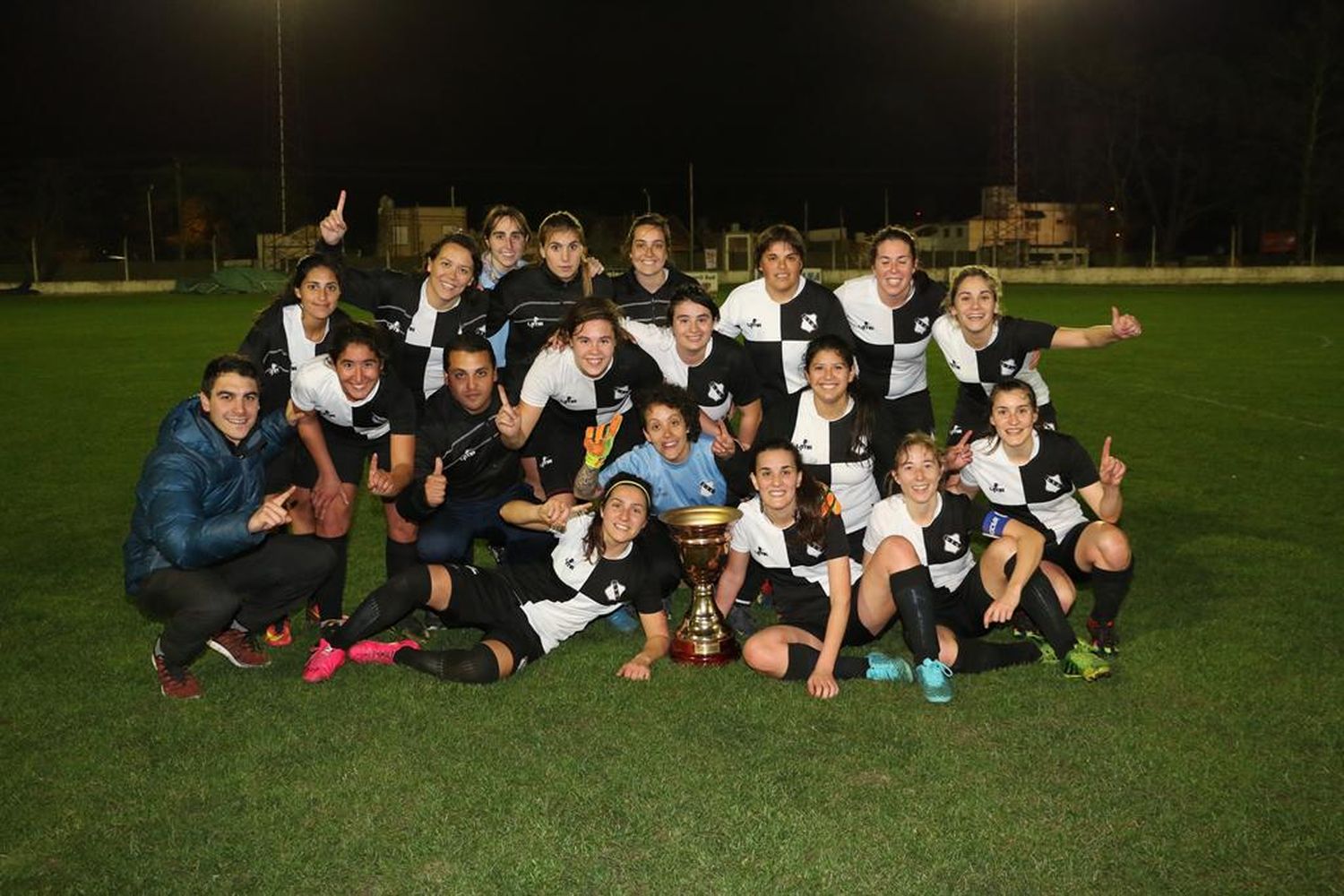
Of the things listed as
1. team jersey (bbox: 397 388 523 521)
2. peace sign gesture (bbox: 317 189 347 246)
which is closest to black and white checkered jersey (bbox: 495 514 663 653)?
team jersey (bbox: 397 388 523 521)

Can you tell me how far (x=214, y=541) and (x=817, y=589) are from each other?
2230 mm

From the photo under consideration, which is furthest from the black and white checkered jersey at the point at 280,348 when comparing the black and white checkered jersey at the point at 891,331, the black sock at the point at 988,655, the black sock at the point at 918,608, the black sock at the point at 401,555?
the black sock at the point at 988,655

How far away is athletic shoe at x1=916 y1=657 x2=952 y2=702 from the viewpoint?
4.00 m

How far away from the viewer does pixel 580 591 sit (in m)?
4.55

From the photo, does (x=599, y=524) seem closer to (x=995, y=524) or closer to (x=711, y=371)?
(x=711, y=371)

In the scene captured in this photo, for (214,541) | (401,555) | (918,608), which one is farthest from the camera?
(401,555)

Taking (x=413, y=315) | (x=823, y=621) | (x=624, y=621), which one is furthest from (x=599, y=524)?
(x=413, y=315)

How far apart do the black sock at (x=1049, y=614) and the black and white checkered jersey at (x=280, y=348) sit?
3.19 metres

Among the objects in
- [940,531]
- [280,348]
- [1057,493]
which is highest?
[280,348]

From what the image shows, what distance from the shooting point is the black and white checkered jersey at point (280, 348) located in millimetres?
5266

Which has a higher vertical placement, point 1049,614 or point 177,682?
point 1049,614

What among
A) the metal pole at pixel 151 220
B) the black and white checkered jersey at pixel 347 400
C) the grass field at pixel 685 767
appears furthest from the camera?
the metal pole at pixel 151 220

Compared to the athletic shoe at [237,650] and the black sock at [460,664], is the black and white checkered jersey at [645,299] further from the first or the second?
the athletic shoe at [237,650]

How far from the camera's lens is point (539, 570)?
183 inches
